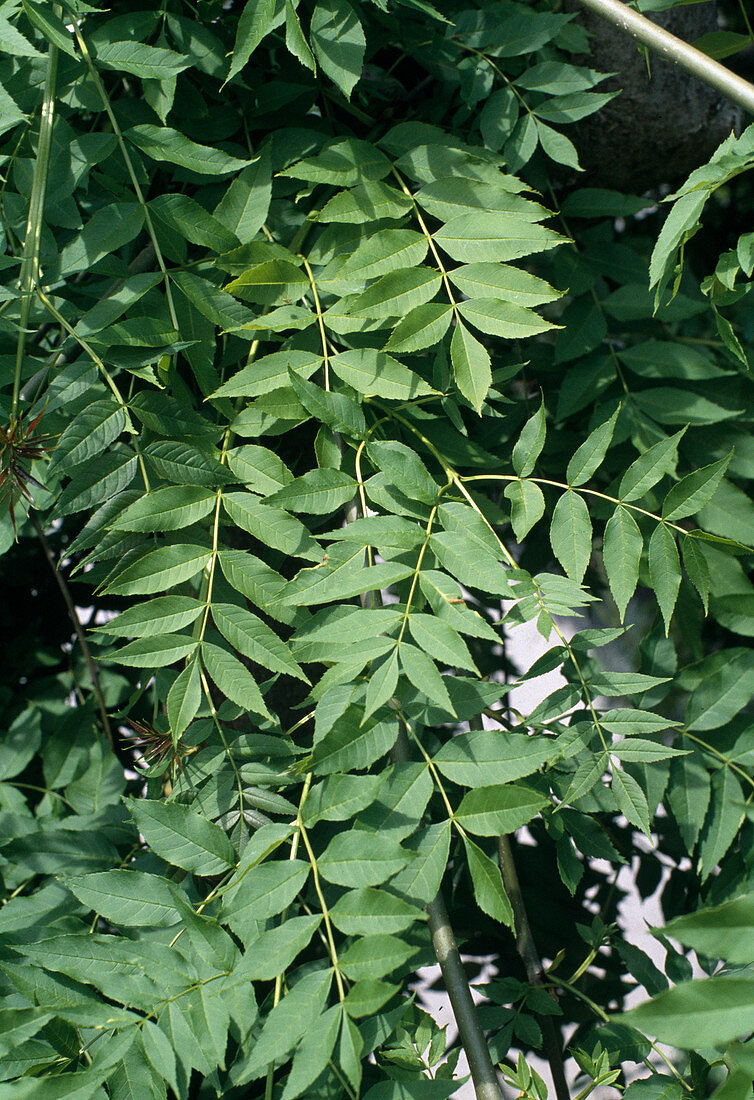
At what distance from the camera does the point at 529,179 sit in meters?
1.12

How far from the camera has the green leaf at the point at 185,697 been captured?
729mm

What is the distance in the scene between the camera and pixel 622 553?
2.61ft

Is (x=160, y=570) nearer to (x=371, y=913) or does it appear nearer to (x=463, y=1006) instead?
(x=371, y=913)

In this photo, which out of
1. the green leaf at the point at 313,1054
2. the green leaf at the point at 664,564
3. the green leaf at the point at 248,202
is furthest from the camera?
the green leaf at the point at 248,202

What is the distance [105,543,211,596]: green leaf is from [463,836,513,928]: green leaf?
0.38 metres

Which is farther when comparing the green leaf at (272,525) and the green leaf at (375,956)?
the green leaf at (272,525)

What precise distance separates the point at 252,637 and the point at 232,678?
4 cm

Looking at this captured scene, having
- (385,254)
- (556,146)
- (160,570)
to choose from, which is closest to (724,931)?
(160,570)

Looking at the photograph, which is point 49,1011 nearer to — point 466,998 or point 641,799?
point 466,998

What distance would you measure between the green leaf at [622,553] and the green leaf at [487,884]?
288 millimetres

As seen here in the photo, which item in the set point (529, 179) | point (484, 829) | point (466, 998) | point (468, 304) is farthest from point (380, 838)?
point (529, 179)

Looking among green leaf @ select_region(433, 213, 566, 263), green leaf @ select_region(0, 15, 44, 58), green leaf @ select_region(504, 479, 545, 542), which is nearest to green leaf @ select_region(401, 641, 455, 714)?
green leaf @ select_region(504, 479, 545, 542)

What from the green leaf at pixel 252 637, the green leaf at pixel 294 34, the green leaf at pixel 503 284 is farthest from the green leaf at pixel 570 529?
the green leaf at pixel 294 34

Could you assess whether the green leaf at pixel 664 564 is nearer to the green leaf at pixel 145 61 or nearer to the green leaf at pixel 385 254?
the green leaf at pixel 385 254
